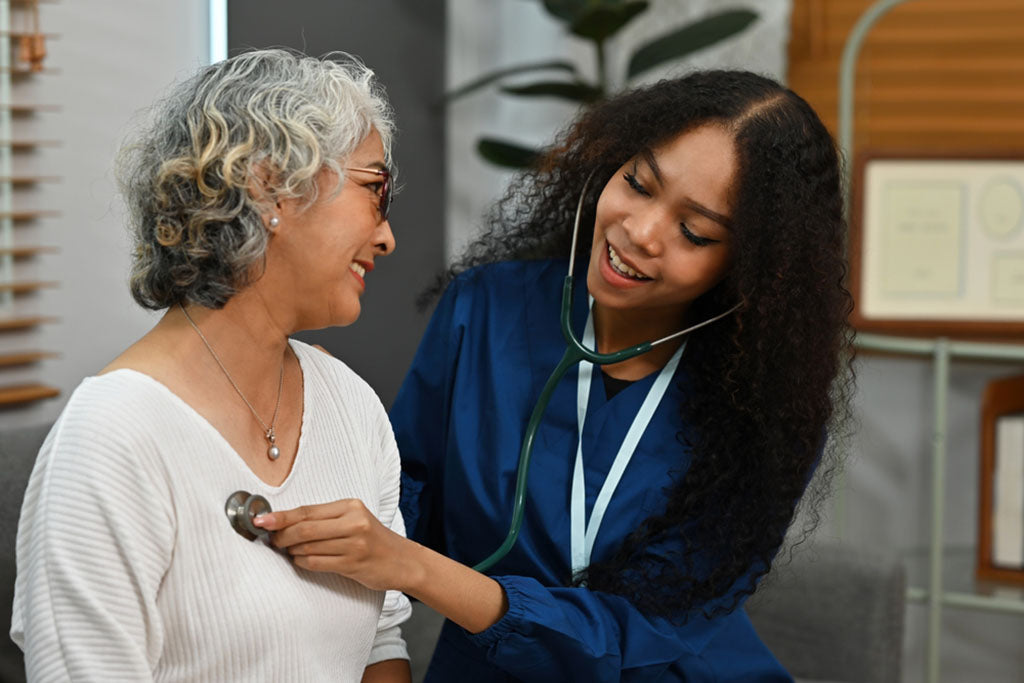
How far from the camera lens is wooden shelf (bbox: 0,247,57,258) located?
4.99 ft

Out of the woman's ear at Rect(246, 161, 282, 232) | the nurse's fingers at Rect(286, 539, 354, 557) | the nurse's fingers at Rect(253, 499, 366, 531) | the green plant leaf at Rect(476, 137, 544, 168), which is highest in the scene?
the green plant leaf at Rect(476, 137, 544, 168)

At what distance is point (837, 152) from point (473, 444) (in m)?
0.66

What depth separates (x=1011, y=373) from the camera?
2.87 metres

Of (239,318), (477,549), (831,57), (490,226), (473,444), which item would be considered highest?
(831,57)

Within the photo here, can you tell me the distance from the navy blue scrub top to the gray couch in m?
0.41

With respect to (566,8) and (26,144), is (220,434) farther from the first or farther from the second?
(566,8)

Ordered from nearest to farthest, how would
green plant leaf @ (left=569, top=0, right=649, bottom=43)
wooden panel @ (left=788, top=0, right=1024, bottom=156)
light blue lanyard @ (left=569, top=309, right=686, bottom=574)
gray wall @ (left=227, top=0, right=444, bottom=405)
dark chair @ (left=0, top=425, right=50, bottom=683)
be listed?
1. dark chair @ (left=0, top=425, right=50, bottom=683)
2. light blue lanyard @ (left=569, top=309, right=686, bottom=574)
3. gray wall @ (left=227, top=0, right=444, bottom=405)
4. green plant leaf @ (left=569, top=0, right=649, bottom=43)
5. wooden panel @ (left=788, top=0, right=1024, bottom=156)

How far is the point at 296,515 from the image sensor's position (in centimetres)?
107

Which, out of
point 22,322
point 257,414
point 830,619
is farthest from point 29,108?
point 830,619

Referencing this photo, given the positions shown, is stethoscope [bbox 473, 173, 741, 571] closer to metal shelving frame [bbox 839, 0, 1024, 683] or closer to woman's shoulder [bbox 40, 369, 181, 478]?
woman's shoulder [bbox 40, 369, 181, 478]

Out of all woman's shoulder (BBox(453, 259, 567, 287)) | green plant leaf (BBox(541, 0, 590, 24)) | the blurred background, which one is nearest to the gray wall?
the blurred background

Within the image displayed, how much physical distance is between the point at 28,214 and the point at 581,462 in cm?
85

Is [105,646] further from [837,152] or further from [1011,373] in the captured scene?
[1011,373]

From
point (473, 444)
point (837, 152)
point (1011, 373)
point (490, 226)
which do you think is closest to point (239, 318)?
point (473, 444)
